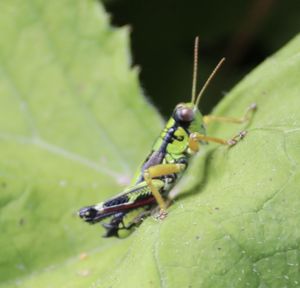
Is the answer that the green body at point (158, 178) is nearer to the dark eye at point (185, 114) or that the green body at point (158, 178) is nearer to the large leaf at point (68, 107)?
the dark eye at point (185, 114)

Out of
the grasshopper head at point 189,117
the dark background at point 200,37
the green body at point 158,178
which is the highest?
the grasshopper head at point 189,117

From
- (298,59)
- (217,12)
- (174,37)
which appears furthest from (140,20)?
(298,59)

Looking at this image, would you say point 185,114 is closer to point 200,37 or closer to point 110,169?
point 110,169

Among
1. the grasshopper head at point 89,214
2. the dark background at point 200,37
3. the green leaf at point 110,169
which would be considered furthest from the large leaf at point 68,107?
the dark background at point 200,37

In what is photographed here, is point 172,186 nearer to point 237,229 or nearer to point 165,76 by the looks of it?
point 237,229

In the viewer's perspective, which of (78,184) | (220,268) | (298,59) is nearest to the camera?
(220,268)

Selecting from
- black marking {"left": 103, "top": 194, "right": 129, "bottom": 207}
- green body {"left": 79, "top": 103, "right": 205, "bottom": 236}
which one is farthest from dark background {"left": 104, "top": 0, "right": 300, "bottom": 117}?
black marking {"left": 103, "top": 194, "right": 129, "bottom": 207}

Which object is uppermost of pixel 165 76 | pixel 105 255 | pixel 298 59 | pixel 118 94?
pixel 298 59
